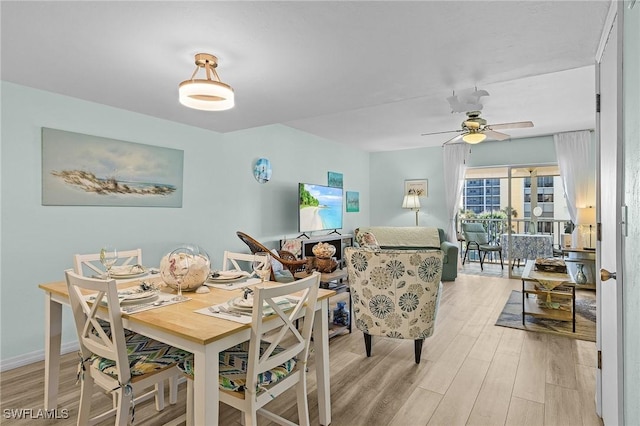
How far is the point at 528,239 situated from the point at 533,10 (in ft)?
18.7

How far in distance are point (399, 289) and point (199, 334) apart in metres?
1.76

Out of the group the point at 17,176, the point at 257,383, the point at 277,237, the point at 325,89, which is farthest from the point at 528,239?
the point at 17,176

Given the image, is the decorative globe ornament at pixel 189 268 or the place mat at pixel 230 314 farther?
the decorative globe ornament at pixel 189 268

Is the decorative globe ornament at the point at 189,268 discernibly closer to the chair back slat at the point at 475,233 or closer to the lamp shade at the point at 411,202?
the lamp shade at the point at 411,202

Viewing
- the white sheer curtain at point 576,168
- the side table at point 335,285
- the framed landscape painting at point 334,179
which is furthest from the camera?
the framed landscape painting at point 334,179

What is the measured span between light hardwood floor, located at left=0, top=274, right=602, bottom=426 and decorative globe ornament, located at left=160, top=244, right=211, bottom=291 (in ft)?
2.68

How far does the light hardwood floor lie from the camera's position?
2.06 metres

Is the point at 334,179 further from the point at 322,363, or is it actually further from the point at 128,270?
the point at 322,363

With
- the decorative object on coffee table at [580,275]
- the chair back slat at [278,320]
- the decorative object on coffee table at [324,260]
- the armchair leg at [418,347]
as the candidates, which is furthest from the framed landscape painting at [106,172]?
the decorative object on coffee table at [580,275]

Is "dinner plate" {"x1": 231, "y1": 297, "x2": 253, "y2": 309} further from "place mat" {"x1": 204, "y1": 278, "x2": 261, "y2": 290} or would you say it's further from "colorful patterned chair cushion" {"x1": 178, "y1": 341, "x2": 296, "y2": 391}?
"place mat" {"x1": 204, "y1": 278, "x2": 261, "y2": 290}

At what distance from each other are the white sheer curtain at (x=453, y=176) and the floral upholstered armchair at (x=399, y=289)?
4.36m

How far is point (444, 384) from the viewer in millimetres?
2434

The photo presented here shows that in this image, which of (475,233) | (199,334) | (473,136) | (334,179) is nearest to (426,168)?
(475,233)

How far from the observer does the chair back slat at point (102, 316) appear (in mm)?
1503
